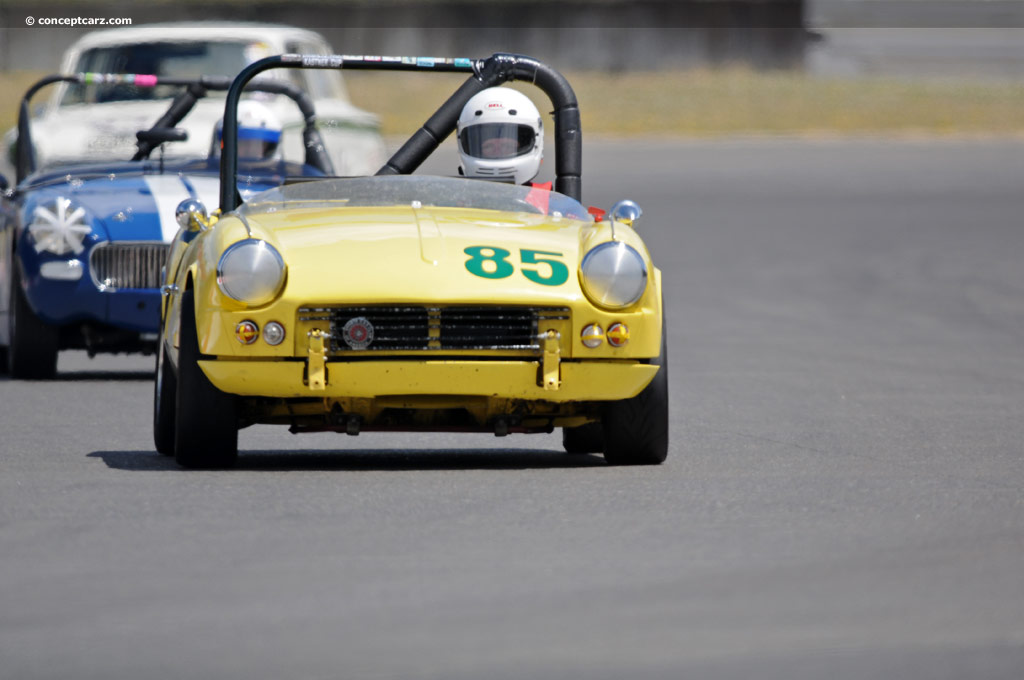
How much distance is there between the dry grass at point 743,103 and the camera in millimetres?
32812

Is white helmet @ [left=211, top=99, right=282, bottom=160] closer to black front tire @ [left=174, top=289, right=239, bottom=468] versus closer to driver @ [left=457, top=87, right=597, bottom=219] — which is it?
driver @ [left=457, top=87, right=597, bottom=219]

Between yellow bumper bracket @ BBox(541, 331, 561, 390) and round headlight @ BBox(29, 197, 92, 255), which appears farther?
round headlight @ BBox(29, 197, 92, 255)

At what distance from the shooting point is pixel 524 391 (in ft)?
22.1

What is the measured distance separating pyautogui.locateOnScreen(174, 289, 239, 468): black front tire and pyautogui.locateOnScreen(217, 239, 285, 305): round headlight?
0.23 m

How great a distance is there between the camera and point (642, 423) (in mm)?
7027

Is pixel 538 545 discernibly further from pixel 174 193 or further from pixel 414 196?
pixel 174 193

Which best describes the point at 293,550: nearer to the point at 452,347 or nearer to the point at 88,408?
the point at 452,347

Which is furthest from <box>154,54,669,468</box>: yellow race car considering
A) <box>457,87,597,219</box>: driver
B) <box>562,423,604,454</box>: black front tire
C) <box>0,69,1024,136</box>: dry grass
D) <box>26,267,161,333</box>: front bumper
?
<box>0,69,1024,136</box>: dry grass

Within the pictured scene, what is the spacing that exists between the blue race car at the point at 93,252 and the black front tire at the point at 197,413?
3.92 meters

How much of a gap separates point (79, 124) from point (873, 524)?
35.7 ft

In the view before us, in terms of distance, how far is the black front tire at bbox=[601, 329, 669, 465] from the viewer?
275 inches

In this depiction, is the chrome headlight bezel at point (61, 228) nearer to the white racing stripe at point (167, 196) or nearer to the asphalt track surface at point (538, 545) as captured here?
the white racing stripe at point (167, 196)

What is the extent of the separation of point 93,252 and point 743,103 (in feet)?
84.8

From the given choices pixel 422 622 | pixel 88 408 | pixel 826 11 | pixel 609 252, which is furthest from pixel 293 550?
pixel 826 11
